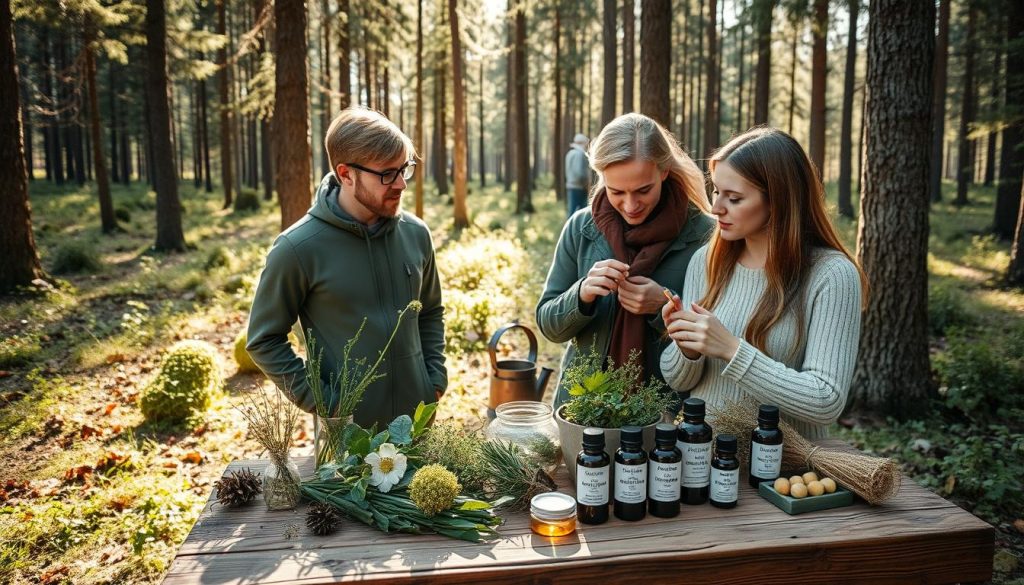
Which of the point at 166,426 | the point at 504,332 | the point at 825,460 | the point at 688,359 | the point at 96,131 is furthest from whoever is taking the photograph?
the point at 96,131

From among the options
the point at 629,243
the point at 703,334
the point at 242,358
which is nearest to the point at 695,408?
the point at 703,334

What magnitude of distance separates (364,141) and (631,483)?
1.70 m

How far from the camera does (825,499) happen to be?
192 centimetres

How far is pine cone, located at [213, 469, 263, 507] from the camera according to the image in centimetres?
199

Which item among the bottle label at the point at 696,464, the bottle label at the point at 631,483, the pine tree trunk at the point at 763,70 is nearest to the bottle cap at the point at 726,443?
the bottle label at the point at 696,464

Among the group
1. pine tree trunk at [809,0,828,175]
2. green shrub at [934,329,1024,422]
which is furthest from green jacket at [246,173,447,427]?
pine tree trunk at [809,0,828,175]

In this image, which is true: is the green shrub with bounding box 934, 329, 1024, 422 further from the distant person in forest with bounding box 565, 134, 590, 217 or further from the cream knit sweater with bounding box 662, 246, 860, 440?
the distant person in forest with bounding box 565, 134, 590, 217

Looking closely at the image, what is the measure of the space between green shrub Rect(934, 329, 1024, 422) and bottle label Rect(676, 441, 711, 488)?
434 cm

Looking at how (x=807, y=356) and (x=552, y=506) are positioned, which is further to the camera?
(x=807, y=356)

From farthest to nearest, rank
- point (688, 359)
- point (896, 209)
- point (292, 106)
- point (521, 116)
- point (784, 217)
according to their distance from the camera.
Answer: point (521, 116), point (292, 106), point (896, 209), point (688, 359), point (784, 217)

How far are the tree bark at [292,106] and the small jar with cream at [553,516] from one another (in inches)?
290

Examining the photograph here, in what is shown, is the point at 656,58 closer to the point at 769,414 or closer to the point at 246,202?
the point at 769,414

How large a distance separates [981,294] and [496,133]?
144 ft

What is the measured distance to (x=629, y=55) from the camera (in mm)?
17844
